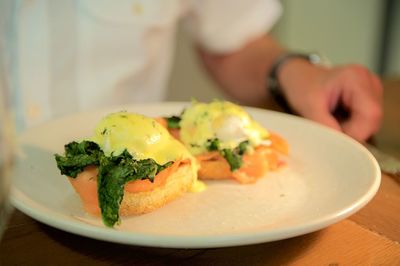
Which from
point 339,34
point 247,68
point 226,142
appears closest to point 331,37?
point 339,34

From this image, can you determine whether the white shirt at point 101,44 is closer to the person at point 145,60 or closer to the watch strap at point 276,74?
the person at point 145,60

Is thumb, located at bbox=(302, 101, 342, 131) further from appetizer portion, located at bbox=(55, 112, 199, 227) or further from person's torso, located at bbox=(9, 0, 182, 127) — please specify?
person's torso, located at bbox=(9, 0, 182, 127)

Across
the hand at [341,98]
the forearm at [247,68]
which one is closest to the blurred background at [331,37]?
the forearm at [247,68]

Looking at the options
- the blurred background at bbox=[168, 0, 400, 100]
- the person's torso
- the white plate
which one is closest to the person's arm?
the white plate

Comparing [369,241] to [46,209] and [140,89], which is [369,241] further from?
[140,89]

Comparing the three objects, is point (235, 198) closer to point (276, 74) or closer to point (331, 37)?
point (276, 74)

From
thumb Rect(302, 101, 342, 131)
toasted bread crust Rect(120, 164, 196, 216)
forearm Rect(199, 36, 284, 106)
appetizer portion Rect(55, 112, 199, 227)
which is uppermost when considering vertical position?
appetizer portion Rect(55, 112, 199, 227)
